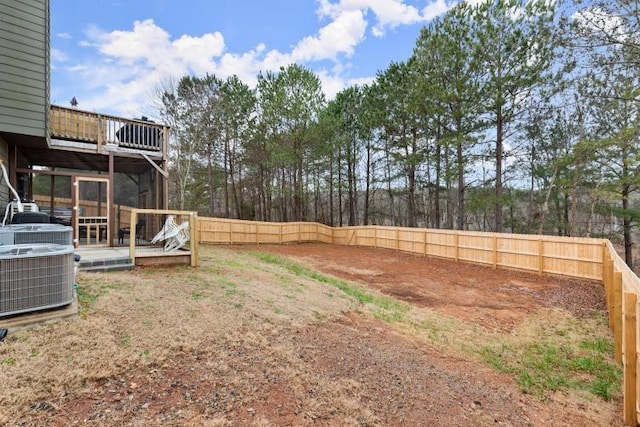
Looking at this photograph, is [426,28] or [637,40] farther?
[426,28]

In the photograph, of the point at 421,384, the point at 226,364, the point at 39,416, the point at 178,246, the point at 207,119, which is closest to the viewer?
the point at 39,416

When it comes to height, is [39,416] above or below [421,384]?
above

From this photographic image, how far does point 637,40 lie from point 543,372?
7.34 meters

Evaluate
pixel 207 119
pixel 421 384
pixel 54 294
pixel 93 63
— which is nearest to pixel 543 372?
pixel 421 384

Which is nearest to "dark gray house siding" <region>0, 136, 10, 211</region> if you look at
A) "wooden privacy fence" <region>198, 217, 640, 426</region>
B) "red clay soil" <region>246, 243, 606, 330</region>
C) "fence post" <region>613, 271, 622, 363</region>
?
"wooden privacy fence" <region>198, 217, 640, 426</region>

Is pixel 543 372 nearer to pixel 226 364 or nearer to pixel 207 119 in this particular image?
pixel 226 364

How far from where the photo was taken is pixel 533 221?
1800cm

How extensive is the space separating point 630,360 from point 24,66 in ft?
30.5

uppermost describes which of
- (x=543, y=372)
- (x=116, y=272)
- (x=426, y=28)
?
(x=426, y=28)

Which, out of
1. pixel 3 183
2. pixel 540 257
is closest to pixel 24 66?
pixel 3 183

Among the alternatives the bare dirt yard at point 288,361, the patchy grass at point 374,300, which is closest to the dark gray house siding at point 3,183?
the bare dirt yard at point 288,361

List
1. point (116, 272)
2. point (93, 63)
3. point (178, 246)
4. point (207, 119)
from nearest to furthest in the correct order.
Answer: point (116, 272) < point (178, 246) < point (93, 63) < point (207, 119)

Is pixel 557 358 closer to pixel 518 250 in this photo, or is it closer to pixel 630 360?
pixel 630 360

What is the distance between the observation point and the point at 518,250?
9125mm
